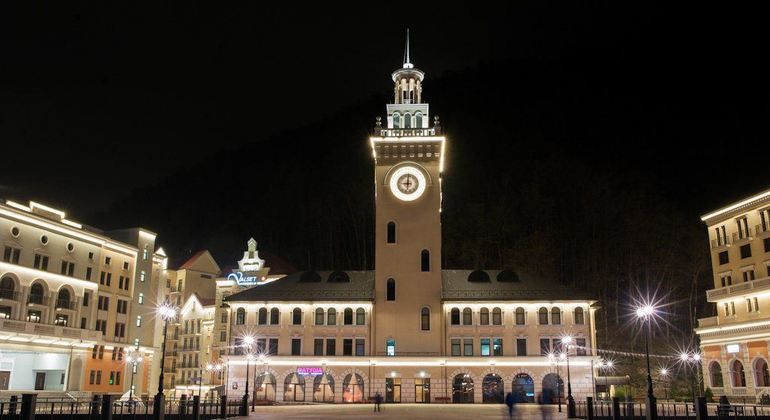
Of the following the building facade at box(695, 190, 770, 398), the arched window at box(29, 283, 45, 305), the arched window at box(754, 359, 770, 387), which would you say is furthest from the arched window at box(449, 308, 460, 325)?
the arched window at box(29, 283, 45, 305)

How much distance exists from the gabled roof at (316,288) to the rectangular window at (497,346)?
→ 1166 cm

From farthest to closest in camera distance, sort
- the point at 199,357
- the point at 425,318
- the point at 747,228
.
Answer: the point at 199,357
the point at 425,318
the point at 747,228

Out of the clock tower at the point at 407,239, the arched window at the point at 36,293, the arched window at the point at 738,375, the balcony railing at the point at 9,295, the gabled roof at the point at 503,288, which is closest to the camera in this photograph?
the arched window at the point at 738,375

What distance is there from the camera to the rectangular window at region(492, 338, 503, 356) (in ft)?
197

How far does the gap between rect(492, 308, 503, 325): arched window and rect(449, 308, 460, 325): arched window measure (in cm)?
313

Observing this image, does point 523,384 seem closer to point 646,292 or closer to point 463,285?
point 463,285

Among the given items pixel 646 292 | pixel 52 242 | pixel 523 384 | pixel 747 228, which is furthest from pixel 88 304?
pixel 747 228

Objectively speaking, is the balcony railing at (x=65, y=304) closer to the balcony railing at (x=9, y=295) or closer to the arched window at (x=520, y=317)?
the balcony railing at (x=9, y=295)

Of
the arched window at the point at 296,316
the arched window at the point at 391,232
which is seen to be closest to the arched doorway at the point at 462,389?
the arched window at the point at 391,232

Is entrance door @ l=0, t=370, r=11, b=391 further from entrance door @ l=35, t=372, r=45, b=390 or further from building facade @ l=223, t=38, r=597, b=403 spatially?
building facade @ l=223, t=38, r=597, b=403

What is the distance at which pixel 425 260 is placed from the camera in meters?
62.9

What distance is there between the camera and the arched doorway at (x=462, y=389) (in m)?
58.8

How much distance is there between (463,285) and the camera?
6272 centimetres

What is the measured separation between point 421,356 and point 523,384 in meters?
9.12
